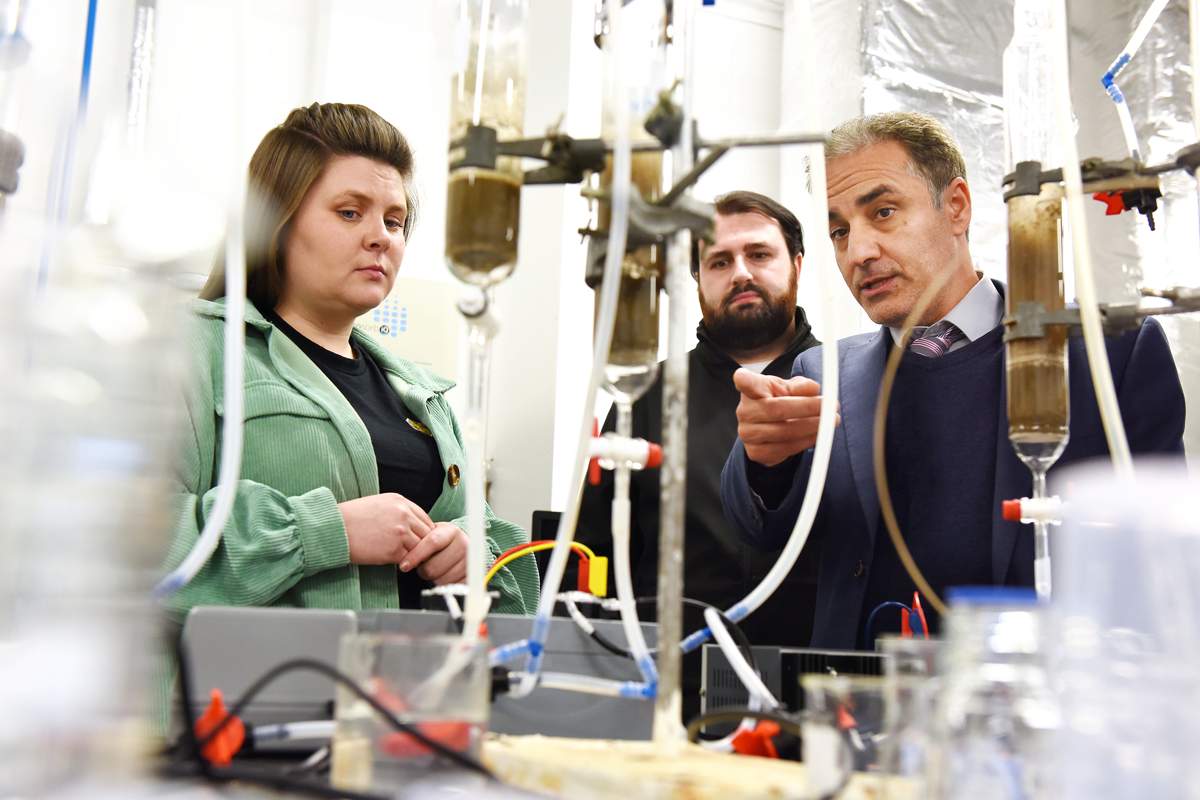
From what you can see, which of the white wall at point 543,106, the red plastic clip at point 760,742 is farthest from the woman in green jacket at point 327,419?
the white wall at point 543,106

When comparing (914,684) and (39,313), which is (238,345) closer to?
(39,313)

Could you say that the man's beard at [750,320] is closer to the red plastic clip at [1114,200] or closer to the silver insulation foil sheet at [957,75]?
the silver insulation foil sheet at [957,75]

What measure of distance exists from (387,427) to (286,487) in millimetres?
218

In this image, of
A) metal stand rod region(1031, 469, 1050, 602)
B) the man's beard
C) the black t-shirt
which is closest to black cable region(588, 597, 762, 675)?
metal stand rod region(1031, 469, 1050, 602)

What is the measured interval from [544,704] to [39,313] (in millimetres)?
486

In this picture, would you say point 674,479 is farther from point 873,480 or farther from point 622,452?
point 873,480

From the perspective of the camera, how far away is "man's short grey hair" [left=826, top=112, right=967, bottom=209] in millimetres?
1733

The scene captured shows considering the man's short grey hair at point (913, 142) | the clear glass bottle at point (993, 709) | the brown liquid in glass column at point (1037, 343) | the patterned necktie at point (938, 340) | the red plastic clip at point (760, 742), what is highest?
the man's short grey hair at point (913, 142)

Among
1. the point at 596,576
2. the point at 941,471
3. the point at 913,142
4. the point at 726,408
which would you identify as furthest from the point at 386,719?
the point at 726,408

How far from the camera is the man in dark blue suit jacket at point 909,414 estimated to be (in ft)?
4.31

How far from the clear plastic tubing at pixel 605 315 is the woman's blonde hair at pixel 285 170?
0.88 m

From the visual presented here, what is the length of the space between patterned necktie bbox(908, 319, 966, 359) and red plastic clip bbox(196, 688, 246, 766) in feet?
4.12

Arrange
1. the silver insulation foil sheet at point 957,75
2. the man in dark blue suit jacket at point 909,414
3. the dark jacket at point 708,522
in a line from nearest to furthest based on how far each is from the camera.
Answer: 1. the man in dark blue suit jacket at point 909,414
2. the dark jacket at point 708,522
3. the silver insulation foil sheet at point 957,75

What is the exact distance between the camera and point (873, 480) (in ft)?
4.69
